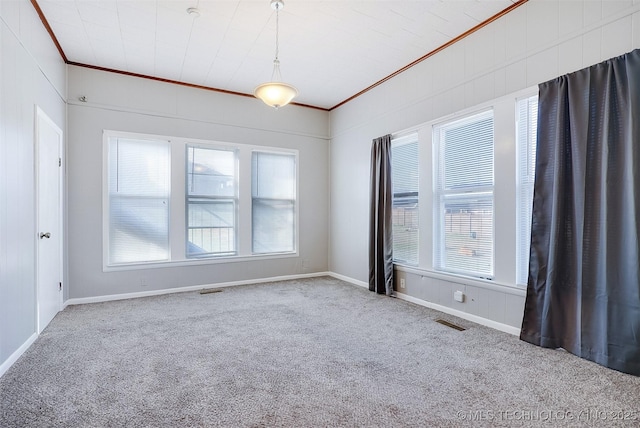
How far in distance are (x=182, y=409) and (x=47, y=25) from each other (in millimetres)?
4003

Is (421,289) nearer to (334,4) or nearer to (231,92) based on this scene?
(334,4)

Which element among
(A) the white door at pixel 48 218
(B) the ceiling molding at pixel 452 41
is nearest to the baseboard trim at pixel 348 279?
(B) the ceiling molding at pixel 452 41

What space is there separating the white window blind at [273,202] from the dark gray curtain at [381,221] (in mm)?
1605

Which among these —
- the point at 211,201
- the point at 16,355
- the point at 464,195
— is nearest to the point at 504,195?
the point at 464,195

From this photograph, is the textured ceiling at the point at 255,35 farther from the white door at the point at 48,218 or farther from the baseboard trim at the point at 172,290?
the baseboard trim at the point at 172,290

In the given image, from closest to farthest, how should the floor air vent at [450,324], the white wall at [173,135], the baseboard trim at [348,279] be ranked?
the floor air vent at [450,324]
the white wall at [173,135]
the baseboard trim at [348,279]

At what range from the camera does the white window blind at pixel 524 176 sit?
10.2 ft

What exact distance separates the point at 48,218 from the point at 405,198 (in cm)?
424

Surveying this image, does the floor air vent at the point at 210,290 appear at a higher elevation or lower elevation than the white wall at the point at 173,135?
lower

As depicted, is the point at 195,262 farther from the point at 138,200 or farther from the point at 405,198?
the point at 405,198

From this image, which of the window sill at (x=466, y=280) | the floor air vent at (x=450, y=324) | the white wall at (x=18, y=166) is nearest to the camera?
the white wall at (x=18, y=166)

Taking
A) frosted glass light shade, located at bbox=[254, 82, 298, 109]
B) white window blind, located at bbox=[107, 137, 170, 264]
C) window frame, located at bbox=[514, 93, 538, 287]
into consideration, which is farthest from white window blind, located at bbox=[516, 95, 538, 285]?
white window blind, located at bbox=[107, 137, 170, 264]

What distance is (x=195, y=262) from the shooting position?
501 cm

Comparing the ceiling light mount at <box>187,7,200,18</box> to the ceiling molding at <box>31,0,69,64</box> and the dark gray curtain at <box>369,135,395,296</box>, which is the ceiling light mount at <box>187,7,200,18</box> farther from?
the dark gray curtain at <box>369,135,395,296</box>
